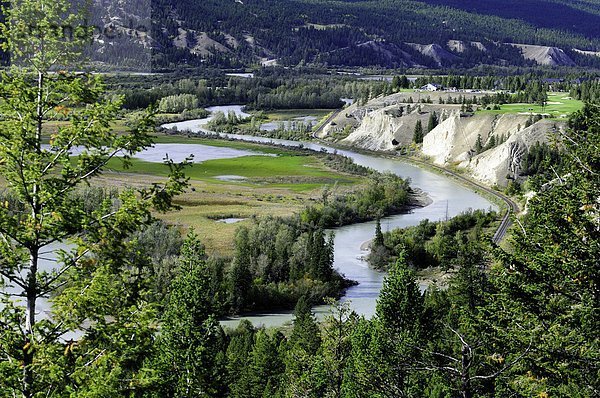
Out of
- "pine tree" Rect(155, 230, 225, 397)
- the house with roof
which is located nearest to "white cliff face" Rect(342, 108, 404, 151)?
the house with roof

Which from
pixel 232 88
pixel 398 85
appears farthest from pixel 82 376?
pixel 232 88

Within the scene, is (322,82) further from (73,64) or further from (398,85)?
(73,64)

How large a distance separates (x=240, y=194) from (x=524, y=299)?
187 feet

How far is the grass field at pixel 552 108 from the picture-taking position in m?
85.6

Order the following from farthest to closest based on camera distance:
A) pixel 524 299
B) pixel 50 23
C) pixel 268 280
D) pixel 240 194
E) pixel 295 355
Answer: pixel 240 194 → pixel 268 280 → pixel 295 355 → pixel 524 299 → pixel 50 23

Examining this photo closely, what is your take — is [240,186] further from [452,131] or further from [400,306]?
[400,306]

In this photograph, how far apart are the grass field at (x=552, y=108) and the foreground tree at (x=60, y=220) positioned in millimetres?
77609

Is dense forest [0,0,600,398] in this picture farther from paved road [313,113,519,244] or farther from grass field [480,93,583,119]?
grass field [480,93,583,119]

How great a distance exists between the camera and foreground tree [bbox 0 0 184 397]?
785 centimetres

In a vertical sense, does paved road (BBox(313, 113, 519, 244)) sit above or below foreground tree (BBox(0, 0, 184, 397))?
below

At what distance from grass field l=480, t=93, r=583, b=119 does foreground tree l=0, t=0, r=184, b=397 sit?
77.6 m

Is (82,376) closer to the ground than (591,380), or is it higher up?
higher up

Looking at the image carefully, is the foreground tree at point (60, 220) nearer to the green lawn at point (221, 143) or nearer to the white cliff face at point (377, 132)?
the green lawn at point (221, 143)

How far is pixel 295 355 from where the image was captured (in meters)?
20.8
